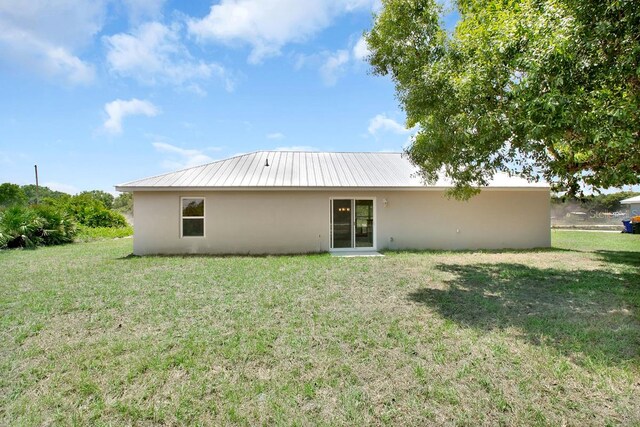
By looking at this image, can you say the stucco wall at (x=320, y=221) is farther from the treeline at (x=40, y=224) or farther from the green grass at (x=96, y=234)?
the green grass at (x=96, y=234)

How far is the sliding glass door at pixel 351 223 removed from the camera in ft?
40.2

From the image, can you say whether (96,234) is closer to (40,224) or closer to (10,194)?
(40,224)

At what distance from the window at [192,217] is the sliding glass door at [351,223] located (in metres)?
4.84

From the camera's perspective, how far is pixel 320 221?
39.3 feet

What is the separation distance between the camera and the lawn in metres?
2.77

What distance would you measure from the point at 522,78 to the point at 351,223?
7.94 metres

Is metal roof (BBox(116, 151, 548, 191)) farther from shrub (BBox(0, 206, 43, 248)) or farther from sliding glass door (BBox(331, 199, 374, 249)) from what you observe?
shrub (BBox(0, 206, 43, 248))

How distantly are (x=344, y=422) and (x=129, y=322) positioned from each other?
3685 millimetres

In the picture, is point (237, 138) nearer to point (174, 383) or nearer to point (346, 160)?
point (346, 160)

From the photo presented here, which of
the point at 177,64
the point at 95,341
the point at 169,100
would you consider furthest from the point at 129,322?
the point at 169,100

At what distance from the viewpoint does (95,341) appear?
4.06 m

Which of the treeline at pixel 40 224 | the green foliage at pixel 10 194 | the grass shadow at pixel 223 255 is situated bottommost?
the grass shadow at pixel 223 255

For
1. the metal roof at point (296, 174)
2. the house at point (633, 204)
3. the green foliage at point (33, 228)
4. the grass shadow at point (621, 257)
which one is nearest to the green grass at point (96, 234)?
the green foliage at point (33, 228)

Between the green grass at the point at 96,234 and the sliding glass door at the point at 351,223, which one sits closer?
the sliding glass door at the point at 351,223
